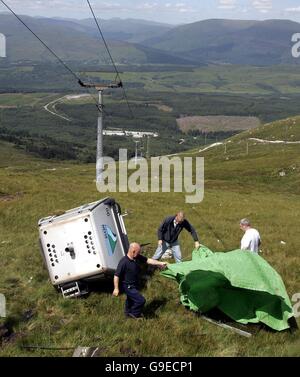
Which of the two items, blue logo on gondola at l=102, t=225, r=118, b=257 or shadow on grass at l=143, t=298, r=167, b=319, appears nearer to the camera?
shadow on grass at l=143, t=298, r=167, b=319

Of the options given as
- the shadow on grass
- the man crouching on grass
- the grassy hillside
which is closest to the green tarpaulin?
the grassy hillside

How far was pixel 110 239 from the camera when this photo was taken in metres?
15.5

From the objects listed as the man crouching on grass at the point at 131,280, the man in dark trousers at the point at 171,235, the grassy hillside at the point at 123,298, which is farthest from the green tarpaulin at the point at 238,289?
the man in dark trousers at the point at 171,235

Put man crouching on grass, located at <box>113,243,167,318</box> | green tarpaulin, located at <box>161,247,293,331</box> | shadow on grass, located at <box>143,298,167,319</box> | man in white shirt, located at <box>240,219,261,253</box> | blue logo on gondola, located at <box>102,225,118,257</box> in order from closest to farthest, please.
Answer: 1. green tarpaulin, located at <box>161,247,293,331</box>
2. man crouching on grass, located at <box>113,243,167,318</box>
3. shadow on grass, located at <box>143,298,167,319</box>
4. blue logo on gondola, located at <box>102,225,118,257</box>
5. man in white shirt, located at <box>240,219,261,253</box>

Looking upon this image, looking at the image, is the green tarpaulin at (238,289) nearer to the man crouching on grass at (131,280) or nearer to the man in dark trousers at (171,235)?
the man crouching on grass at (131,280)

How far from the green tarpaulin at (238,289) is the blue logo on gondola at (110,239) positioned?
6.68 ft

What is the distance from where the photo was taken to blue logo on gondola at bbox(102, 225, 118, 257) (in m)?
15.2

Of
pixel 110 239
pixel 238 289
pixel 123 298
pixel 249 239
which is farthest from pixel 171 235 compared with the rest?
pixel 238 289

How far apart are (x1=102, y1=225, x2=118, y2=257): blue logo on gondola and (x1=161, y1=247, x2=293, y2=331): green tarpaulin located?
6.68ft

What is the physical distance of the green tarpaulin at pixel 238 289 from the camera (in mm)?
13414

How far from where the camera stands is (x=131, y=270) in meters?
13.7

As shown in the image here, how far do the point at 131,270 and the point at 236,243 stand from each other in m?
12.9

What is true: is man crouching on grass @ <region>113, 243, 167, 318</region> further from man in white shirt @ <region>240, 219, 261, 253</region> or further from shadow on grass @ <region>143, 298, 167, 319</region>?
man in white shirt @ <region>240, 219, 261, 253</region>
